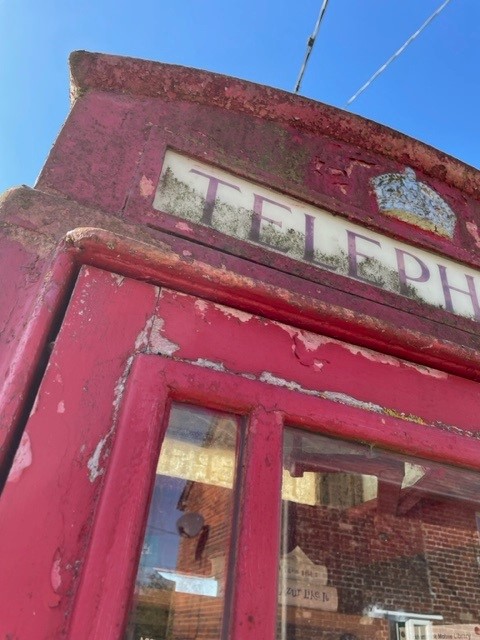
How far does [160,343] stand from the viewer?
60.2 inches

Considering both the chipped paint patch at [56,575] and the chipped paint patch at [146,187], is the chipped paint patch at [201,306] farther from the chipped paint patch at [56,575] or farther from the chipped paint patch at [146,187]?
the chipped paint patch at [56,575]

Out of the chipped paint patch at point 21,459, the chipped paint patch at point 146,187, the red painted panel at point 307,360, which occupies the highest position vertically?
the chipped paint patch at point 146,187

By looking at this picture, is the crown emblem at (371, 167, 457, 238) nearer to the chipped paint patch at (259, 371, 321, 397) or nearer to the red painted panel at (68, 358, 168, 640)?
the chipped paint patch at (259, 371, 321, 397)

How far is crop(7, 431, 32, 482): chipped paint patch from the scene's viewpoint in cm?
119

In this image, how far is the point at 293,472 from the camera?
61.8 inches

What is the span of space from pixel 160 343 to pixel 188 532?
20.5 inches

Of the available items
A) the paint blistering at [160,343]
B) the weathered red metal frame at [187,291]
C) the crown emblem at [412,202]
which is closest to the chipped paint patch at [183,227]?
the weathered red metal frame at [187,291]

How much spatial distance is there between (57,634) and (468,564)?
6204 mm

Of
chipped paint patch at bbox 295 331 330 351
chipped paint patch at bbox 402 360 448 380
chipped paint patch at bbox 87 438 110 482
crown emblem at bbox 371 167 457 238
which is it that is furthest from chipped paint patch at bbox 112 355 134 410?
crown emblem at bbox 371 167 457 238

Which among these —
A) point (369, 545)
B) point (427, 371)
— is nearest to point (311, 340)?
point (427, 371)

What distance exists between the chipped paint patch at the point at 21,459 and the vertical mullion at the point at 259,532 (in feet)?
1.75

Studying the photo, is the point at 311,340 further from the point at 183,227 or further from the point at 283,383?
the point at 183,227

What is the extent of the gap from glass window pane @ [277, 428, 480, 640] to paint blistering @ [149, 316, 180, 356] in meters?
0.42

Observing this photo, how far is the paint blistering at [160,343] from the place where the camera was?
1513 mm
